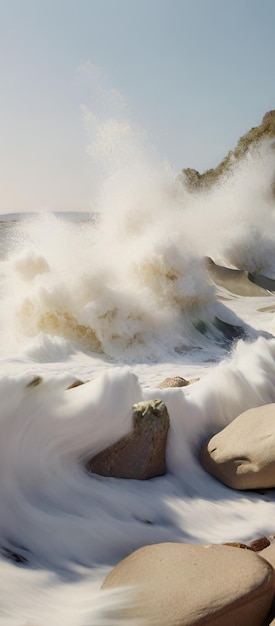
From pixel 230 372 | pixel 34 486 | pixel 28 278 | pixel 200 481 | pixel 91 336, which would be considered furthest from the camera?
pixel 28 278

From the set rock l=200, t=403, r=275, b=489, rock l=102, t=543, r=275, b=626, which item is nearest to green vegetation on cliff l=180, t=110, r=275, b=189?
rock l=200, t=403, r=275, b=489

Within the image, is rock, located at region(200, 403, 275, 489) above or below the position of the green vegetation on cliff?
below

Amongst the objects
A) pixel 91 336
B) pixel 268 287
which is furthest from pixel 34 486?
pixel 268 287

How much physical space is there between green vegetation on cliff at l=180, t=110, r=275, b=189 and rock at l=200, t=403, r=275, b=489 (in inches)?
1182

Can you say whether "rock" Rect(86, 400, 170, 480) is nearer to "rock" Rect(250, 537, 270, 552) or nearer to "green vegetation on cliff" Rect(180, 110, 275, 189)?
"rock" Rect(250, 537, 270, 552)

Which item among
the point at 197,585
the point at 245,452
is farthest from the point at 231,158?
the point at 197,585

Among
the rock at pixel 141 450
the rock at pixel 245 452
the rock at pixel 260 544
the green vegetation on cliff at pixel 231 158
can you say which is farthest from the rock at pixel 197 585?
the green vegetation on cliff at pixel 231 158

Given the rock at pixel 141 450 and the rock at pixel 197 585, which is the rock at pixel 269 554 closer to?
the rock at pixel 197 585

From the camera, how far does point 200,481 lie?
101 inches

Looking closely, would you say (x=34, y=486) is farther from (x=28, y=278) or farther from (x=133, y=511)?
(x=28, y=278)

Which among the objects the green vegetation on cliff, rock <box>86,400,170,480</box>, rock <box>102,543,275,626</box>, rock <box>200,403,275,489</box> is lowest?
rock <box>102,543,275,626</box>

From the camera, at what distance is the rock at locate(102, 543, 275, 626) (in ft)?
5.05

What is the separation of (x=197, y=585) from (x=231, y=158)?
118 feet

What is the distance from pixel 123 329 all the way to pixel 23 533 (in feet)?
28.7
